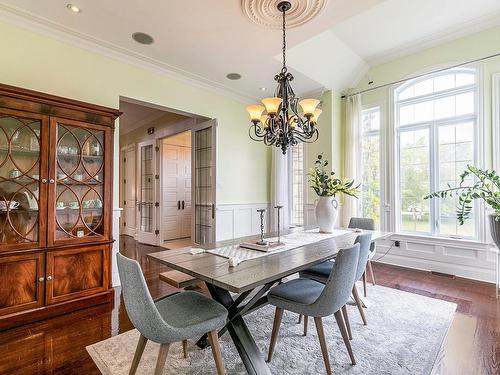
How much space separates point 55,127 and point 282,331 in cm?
291

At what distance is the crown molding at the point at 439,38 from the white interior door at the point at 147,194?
4.98m

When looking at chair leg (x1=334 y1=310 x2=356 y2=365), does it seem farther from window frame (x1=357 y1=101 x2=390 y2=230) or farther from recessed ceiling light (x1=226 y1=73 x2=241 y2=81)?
recessed ceiling light (x1=226 y1=73 x2=241 y2=81)

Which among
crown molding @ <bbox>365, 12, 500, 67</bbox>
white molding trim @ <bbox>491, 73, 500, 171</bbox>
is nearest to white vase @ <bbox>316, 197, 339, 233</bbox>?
white molding trim @ <bbox>491, 73, 500, 171</bbox>

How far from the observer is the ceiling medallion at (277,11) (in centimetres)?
247

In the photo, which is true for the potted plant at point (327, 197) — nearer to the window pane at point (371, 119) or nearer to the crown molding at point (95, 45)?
the window pane at point (371, 119)

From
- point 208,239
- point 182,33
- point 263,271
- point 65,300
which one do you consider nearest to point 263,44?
point 182,33

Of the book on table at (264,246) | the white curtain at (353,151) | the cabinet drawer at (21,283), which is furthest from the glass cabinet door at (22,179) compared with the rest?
the white curtain at (353,151)

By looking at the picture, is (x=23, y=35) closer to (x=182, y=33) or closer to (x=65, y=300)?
(x=182, y=33)

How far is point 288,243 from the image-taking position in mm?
2422

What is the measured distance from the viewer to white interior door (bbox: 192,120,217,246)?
4.41 meters

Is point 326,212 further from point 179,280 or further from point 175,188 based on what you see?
point 175,188

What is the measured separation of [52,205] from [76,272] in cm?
73

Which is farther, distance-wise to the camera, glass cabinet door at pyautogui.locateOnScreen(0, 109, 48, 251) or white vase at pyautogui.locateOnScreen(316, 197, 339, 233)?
white vase at pyautogui.locateOnScreen(316, 197, 339, 233)

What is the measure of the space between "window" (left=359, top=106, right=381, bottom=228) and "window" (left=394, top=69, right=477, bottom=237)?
0.33 m
